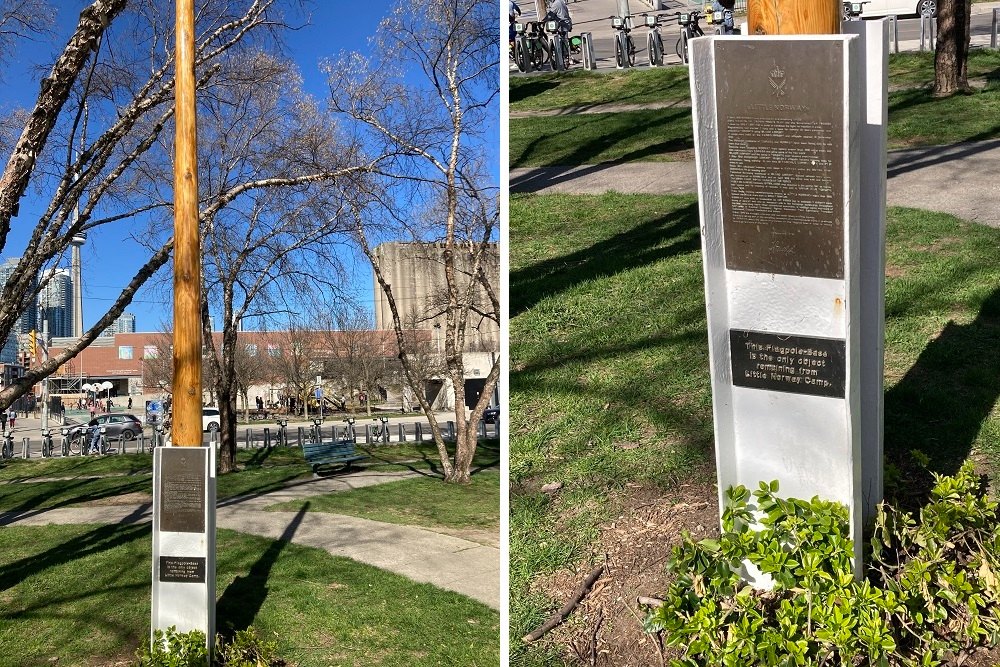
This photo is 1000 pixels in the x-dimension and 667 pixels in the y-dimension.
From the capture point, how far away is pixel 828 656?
3568mm

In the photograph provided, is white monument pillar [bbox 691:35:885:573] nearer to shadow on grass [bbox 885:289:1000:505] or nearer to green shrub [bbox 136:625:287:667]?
shadow on grass [bbox 885:289:1000:505]

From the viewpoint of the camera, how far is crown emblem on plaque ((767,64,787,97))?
3.38m

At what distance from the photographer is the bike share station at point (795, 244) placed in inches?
133

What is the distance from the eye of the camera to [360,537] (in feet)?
31.0

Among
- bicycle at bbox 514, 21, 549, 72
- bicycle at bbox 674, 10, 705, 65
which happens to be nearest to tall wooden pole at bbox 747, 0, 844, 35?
bicycle at bbox 674, 10, 705, 65

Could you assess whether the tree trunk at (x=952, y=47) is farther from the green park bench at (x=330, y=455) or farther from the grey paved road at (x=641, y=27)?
the green park bench at (x=330, y=455)

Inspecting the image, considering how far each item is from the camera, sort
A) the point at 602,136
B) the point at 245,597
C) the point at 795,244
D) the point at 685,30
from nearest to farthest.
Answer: the point at 795,244 < the point at 245,597 < the point at 602,136 < the point at 685,30

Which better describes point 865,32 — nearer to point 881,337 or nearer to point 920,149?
point 881,337

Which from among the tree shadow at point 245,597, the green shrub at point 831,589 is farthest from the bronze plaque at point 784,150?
the tree shadow at point 245,597

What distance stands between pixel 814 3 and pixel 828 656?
104 inches

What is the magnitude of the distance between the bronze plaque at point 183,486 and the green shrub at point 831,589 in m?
3.26

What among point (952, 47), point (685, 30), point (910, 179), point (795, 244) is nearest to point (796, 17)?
point (795, 244)

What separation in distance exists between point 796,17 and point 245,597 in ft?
19.8

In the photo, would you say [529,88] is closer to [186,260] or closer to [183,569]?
[186,260]
